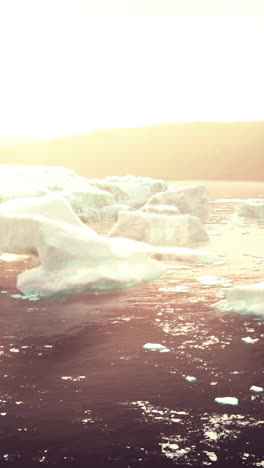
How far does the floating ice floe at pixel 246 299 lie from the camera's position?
8.20 metres

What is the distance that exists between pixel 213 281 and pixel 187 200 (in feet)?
37.3

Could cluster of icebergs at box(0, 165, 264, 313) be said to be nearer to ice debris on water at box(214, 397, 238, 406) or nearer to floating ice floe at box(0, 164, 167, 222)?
ice debris on water at box(214, 397, 238, 406)

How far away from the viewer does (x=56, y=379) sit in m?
6.06

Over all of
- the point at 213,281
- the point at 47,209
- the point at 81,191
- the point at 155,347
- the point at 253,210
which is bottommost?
the point at 253,210

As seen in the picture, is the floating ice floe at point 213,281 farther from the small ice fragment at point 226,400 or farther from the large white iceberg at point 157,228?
the small ice fragment at point 226,400

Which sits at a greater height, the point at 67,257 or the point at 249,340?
the point at 67,257

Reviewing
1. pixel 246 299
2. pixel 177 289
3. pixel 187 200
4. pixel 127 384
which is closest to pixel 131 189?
pixel 187 200

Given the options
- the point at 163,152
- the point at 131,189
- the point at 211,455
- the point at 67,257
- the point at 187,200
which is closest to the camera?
the point at 211,455

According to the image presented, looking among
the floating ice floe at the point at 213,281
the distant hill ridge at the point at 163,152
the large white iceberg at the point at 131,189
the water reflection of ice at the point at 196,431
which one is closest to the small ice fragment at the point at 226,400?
the water reflection of ice at the point at 196,431

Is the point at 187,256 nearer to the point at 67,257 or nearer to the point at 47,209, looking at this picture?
the point at 47,209

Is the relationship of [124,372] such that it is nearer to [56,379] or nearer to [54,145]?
[56,379]

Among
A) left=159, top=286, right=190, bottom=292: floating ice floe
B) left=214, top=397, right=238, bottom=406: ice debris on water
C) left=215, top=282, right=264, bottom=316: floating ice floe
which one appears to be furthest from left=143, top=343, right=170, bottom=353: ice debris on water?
left=159, top=286, right=190, bottom=292: floating ice floe

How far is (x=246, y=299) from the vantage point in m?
8.34

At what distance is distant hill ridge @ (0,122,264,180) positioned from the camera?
8344 centimetres
